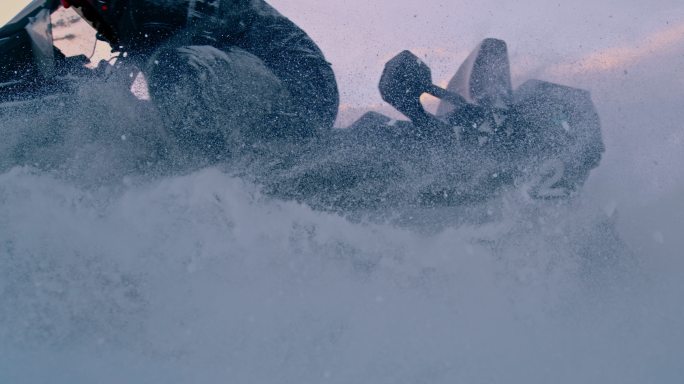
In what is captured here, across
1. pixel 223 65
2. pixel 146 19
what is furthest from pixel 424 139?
pixel 146 19

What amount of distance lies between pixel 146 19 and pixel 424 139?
1843 mm

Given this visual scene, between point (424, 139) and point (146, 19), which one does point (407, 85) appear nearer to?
point (424, 139)

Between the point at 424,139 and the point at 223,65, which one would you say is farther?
the point at 424,139

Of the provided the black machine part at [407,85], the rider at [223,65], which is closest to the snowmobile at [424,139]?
the black machine part at [407,85]

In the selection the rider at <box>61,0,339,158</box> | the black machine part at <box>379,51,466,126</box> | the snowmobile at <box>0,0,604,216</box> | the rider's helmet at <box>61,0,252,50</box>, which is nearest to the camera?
the rider at <box>61,0,339,158</box>

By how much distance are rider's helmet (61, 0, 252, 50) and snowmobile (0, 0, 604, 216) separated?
23cm

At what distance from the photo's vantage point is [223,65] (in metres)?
2.84

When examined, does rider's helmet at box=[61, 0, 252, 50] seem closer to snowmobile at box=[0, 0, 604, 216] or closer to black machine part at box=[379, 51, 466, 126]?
snowmobile at box=[0, 0, 604, 216]

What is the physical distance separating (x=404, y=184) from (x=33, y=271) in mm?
2155

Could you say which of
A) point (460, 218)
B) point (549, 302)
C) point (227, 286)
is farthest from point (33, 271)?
point (549, 302)

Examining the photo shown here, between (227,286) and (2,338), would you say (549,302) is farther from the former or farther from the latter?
(2,338)

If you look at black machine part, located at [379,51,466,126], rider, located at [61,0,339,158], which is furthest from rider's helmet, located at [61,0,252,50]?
black machine part, located at [379,51,466,126]

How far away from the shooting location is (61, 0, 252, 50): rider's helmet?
294 centimetres

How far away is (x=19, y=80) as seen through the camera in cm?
306
